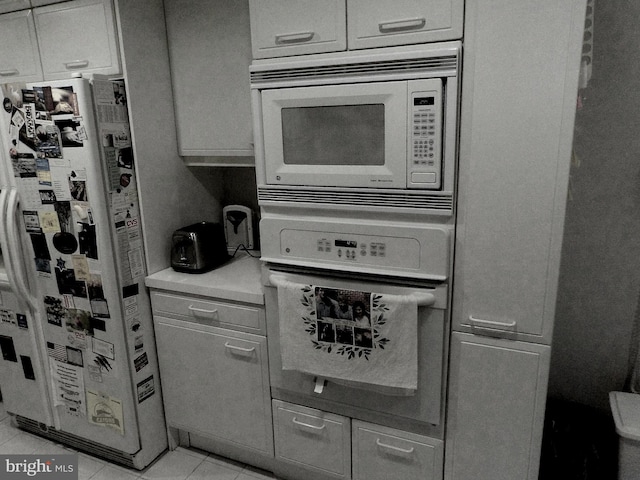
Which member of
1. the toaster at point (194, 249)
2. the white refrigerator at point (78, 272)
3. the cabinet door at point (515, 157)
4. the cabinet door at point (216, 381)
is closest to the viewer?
the cabinet door at point (515, 157)

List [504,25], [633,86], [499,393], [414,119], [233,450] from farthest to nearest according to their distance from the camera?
[233,450], [633,86], [499,393], [414,119], [504,25]

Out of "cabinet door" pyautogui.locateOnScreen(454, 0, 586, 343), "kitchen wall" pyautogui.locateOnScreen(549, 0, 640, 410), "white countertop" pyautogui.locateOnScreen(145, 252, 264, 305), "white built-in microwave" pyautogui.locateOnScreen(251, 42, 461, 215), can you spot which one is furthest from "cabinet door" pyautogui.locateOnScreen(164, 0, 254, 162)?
"kitchen wall" pyautogui.locateOnScreen(549, 0, 640, 410)

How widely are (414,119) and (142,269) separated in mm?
1342

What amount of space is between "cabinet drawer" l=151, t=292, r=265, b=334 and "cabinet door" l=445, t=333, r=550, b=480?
2.59 feet

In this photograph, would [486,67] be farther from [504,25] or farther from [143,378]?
[143,378]

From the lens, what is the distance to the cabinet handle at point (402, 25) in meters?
1.39

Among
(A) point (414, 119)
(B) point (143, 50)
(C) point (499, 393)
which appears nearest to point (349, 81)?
(A) point (414, 119)

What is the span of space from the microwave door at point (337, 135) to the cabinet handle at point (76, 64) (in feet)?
2.86

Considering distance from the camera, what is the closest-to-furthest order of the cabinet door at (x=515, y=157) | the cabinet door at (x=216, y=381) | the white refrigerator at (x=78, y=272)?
the cabinet door at (x=515, y=157), the white refrigerator at (x=78, y=272), the cabinet door at (x=216, y=381)

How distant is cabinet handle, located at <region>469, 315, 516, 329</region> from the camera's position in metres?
1.49

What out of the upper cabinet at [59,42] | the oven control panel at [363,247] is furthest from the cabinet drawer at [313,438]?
the upper cabinet at [59,42]

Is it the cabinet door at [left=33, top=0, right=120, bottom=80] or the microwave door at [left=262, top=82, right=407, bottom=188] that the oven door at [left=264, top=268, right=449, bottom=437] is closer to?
the microwave door at [left=262, top=82, right=407, bottom=188]

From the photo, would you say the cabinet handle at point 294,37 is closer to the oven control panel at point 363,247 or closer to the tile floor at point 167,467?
the oven control panel at point 363,247

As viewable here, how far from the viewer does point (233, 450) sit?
2215mm
